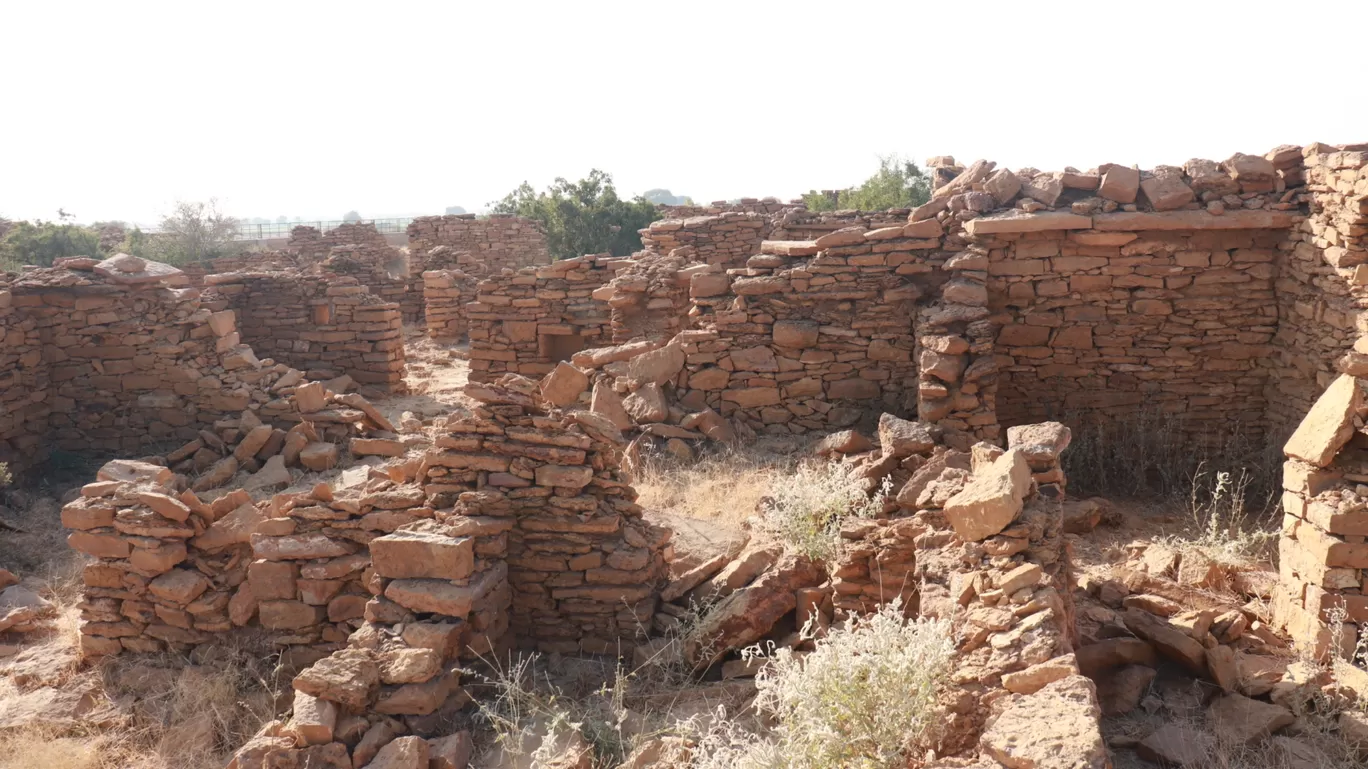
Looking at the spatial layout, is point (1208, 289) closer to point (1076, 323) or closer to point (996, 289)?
point (1076, 323)

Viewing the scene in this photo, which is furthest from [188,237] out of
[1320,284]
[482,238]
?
[1320,284]

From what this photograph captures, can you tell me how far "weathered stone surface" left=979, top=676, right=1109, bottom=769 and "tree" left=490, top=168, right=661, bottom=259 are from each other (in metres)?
20.2

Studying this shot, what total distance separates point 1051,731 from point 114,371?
1097cm

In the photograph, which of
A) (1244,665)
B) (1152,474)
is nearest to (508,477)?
(1244,665)

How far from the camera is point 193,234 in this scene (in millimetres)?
29359

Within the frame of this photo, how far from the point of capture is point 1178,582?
6043 mm

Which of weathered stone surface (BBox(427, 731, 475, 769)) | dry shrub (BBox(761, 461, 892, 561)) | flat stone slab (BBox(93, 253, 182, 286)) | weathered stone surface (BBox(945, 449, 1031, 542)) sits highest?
flat stone slab (BBox(93, 253, 182, 286))

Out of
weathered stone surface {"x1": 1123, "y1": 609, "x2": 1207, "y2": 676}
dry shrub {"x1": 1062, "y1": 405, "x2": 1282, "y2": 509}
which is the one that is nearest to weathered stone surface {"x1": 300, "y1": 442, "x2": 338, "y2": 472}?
dry shrub {"x1": 1062, "y1": 405, "x2": 1282, "y2": 509}

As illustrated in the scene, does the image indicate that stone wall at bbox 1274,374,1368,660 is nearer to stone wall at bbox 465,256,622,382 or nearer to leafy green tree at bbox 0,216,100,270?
stone wall at bbox 465,256,622,382

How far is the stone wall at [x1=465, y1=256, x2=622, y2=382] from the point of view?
12625 millimetres

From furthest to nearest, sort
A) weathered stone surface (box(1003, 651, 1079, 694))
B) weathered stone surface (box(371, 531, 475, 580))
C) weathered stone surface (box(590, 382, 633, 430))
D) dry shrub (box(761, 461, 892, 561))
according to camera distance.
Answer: weathered stone surface (box(590, 382, 633, 430)), dry shrub (box(761, 461, 892, 561)), weathered stone surface (box(371, 531, 475, 580)), weathered stone surface (box(1003, 651, 1079, 694))

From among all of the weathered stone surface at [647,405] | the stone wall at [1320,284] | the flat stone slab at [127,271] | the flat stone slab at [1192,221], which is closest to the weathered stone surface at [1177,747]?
the stone wall at [1320,284]

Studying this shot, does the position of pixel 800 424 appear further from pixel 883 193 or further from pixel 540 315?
pixel 883 193

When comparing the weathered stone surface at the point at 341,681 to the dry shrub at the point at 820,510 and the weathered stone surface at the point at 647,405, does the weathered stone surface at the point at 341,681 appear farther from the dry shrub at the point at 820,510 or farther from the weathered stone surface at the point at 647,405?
the weathered stone surface at the point at 647,405
